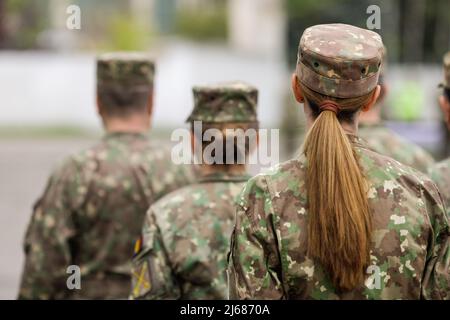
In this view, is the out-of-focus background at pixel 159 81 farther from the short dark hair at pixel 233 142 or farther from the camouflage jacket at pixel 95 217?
the short dark hair at pixel 233 142

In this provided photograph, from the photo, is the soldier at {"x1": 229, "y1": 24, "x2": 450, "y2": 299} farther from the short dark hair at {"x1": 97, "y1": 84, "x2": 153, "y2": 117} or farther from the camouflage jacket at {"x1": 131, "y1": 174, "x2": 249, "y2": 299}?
the short dark hair at {"x1": 97, "y1": 84, "x2": 153, "y2": 117}

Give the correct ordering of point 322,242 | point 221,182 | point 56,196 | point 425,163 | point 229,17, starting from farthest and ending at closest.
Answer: point 229,17, point 425,163, point 56,196, point 221,182, point 322,242

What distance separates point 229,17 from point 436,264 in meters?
41.0

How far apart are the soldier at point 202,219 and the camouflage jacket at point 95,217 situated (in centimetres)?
70

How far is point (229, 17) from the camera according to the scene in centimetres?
4356

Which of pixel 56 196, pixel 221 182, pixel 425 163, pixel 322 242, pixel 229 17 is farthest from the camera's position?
pixel 229 17

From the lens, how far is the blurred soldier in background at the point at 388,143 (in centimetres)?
546

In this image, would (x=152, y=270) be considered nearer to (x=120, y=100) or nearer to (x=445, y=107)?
(x=120, y=100)

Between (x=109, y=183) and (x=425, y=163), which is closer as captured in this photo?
(x=109, y=183)

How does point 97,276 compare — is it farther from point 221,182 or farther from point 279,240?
point 279,240

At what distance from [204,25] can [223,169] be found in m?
40.2

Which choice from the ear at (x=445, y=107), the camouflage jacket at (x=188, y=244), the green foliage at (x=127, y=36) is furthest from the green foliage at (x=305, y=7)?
the camouflage jacket at (x=188, y=244)

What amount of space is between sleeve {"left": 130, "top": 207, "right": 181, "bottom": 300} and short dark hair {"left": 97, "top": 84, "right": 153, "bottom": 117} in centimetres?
108
